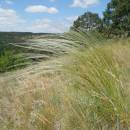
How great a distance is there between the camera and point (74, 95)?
228 centimetres

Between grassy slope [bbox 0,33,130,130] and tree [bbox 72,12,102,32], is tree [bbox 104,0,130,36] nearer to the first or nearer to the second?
tree [bbox 72,12,102,32]

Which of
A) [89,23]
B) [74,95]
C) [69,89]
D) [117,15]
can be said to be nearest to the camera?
[74,95]

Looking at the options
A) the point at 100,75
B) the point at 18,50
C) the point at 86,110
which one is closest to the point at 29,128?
the point at 86,110

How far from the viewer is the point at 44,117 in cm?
221

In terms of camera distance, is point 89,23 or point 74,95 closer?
point 74,95

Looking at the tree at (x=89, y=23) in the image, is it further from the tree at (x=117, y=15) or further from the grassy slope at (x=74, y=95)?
the tree at (x=117, y=15)

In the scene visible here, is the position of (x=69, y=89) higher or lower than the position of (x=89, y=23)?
lower

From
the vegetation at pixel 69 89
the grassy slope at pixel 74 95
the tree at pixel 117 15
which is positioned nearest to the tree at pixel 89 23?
the vegetation at pixel 69 89

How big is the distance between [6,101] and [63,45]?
0.70 meters

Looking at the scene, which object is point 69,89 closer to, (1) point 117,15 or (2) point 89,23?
(2) point 89,23

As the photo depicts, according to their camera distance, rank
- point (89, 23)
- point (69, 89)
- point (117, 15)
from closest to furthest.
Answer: point (69, 89) → point (89, 23) → point (117, 15)

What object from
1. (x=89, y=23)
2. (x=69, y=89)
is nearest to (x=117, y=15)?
(x=89, y=23)

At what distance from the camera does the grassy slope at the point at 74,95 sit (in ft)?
6.65

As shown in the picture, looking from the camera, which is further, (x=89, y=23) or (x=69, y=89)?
(x=89, y=23)
